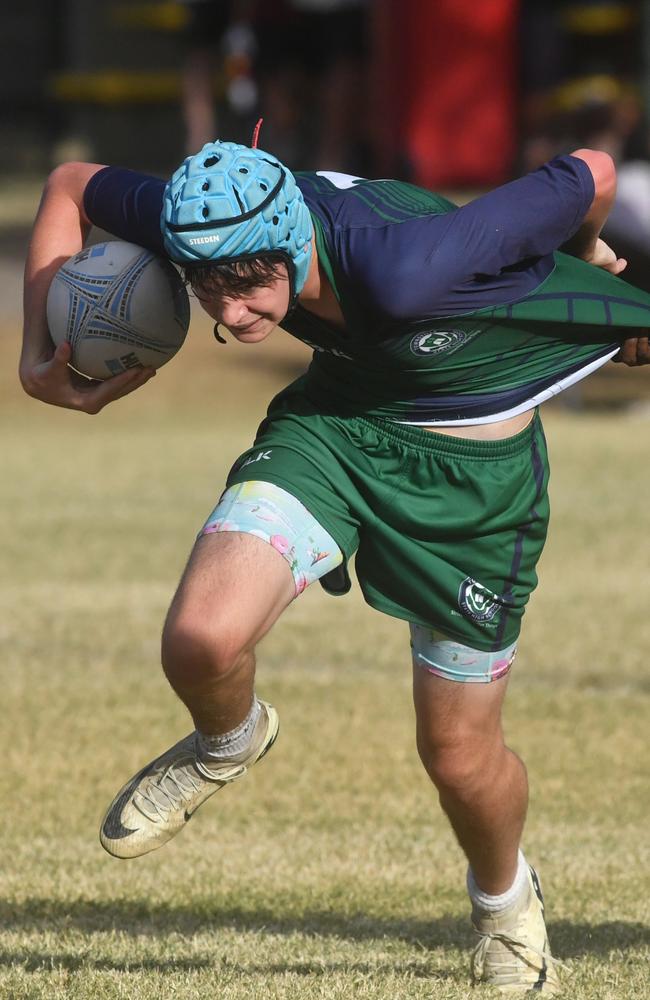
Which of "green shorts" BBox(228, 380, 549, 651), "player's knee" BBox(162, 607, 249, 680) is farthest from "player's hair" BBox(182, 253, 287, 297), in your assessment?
"player's knee" BBox(162, 607, 249, 680)

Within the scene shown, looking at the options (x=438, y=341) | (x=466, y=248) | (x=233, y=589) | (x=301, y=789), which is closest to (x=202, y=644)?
(x=233, y=589)

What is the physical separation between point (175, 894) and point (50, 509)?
620 centimetres

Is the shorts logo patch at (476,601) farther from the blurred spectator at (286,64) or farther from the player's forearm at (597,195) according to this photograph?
the blurred spectator at (286,64)

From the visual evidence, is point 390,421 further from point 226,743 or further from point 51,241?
point 51,241

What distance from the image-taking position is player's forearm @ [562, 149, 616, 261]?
431 cm

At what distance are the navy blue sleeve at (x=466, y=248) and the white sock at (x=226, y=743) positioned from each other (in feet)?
3.30

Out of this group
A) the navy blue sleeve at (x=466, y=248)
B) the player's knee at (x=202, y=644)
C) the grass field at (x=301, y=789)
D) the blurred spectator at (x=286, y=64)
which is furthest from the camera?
the blurred spectator at (x=286, y=64)

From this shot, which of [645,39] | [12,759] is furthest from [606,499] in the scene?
[645,39]

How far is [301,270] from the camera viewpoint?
394cm

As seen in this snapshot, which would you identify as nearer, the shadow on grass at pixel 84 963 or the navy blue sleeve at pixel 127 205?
the navy blue sleeve at pixel 127 205

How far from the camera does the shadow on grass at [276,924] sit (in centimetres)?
475

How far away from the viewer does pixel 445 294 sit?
396 cm

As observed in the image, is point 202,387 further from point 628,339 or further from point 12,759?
point 628,339

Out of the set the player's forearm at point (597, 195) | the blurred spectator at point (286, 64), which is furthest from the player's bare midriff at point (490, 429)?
the blurred spectator at point (286, 64)
